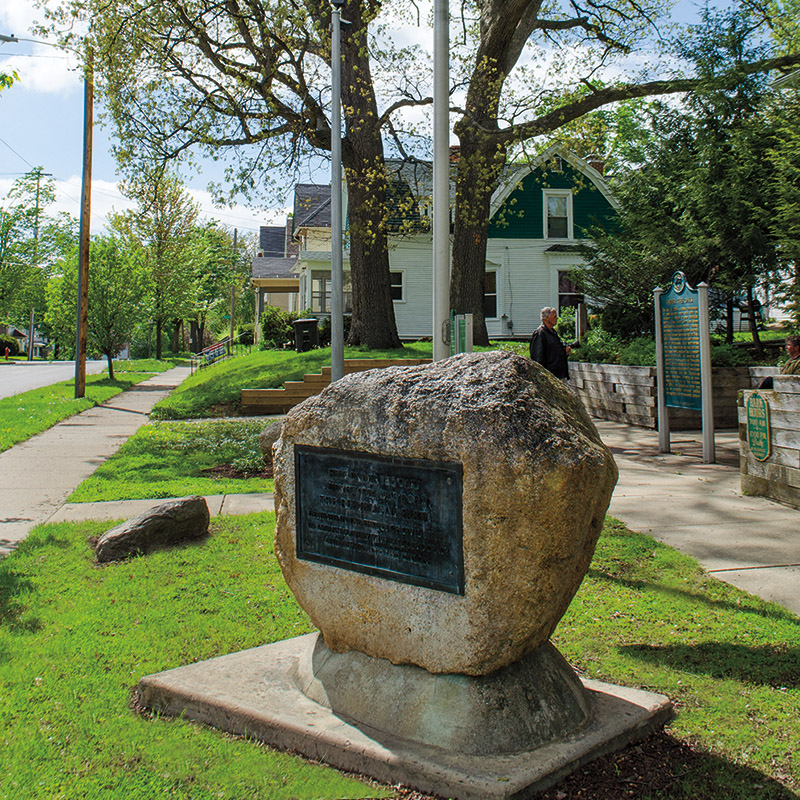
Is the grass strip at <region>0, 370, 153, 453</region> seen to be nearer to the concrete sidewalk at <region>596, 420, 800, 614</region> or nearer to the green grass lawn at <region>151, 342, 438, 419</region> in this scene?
the green grass lawn at <region>151, 342, 438, 419</region>

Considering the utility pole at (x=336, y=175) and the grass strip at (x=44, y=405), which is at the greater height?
the utility pole at (x=336, y=175)

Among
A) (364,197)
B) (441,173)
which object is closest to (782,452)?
(441,173)

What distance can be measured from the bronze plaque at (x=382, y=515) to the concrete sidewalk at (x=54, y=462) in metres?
3.83

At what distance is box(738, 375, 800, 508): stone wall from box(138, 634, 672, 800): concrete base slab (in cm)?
460

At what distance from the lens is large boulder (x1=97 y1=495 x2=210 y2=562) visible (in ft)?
20.4

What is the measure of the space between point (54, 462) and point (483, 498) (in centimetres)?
932

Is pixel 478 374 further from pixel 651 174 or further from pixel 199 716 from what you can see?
pixel 651 174

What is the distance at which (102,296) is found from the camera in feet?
79.6

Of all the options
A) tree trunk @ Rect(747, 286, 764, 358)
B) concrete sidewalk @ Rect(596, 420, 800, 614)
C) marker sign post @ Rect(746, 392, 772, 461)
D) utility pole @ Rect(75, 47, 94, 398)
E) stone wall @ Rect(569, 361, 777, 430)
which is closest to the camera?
concrete sidewalk @ Rect(596, 420, 800, 614)

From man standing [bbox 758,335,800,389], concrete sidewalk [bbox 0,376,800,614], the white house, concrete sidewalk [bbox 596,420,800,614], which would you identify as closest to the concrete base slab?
concrete sidewalk [bbox 596,420,800,614]

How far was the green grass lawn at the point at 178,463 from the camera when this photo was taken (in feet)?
28.8

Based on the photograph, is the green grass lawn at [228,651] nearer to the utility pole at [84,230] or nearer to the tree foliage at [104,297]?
the utility pole at [84,230]

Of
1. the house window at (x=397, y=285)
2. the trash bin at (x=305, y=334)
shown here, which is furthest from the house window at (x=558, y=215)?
the trash bin at (x=305, y=334)

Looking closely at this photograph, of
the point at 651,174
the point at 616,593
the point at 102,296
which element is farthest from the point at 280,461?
the point at 102,296
